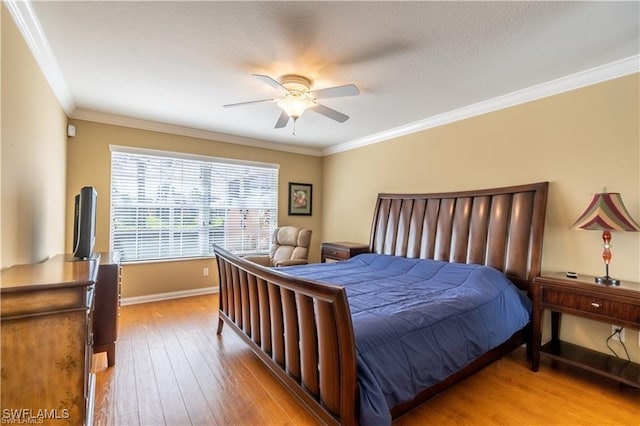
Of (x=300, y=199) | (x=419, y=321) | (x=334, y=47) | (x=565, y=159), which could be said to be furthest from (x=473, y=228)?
(x=300, y=199)

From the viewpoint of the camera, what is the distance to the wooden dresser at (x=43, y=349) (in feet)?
4.19

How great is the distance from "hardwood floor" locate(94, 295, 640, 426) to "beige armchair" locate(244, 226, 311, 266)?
1.81 meters

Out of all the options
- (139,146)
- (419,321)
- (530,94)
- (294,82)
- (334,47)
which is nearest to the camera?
(419,321)

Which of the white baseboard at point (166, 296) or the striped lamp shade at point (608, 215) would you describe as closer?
the striped lamp shade at point (608, 215)

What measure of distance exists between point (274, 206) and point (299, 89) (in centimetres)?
294

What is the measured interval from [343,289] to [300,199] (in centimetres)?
427

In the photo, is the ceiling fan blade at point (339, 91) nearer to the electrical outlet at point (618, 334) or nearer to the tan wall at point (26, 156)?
the tan wall at point (26, 156)

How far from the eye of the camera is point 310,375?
171 cm

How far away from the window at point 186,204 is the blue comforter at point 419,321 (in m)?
2.19

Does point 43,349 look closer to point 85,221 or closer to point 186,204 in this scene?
point 85,221

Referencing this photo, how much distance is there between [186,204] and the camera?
4.51 meters

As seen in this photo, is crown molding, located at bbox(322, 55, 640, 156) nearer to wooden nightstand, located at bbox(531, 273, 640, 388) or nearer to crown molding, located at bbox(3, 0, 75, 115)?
wooden nightstand, located at bbox(531, 273, 640, 388)

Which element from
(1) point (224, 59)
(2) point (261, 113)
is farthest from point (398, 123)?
(1) point (224, 59)

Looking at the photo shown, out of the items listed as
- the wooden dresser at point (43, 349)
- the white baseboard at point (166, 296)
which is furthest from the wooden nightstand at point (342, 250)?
the wooden dresser at point (43, 349)
